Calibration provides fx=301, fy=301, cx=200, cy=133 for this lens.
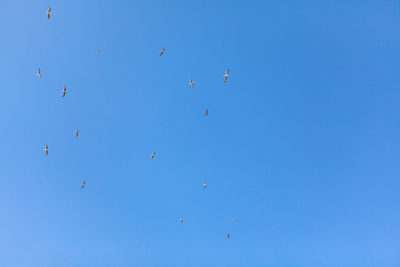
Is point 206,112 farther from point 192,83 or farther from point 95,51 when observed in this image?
point 95,51

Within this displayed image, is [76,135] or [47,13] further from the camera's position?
[76,135]

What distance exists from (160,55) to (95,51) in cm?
888

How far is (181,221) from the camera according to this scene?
159ft

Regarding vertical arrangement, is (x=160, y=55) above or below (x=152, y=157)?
above

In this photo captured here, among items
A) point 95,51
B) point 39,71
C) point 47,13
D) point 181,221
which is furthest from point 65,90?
point 181,221

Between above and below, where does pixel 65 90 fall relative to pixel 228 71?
below

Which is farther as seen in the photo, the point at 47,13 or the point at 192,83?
the point at 192,83

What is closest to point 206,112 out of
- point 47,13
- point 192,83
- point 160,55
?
point 192,83

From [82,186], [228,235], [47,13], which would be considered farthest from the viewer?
[228,235]

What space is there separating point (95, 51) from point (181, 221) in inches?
1126

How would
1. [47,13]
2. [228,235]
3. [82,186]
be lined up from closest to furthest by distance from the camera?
[47,13], [82,186], [228,235]

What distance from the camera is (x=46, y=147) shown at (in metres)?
41.9

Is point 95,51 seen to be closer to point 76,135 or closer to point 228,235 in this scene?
point 76,135

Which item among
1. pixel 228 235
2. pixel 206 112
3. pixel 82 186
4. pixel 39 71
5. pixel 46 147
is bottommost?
pixel 228 235
